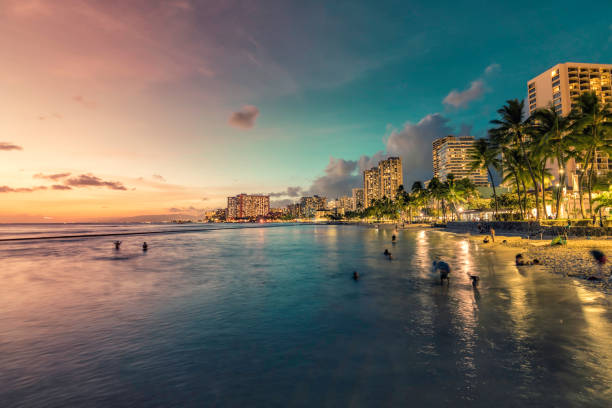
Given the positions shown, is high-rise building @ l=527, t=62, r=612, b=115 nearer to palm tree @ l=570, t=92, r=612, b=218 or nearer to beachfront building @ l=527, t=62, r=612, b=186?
beachfront building @ l=527, t=62, r=612, b=186

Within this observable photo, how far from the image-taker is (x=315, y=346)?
941cm

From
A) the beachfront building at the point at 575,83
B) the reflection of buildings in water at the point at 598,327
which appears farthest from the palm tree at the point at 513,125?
the beachfront building at the point at 575,83

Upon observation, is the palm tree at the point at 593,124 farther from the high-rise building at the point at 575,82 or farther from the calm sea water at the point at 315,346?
the high-rise building at the point at 575,82

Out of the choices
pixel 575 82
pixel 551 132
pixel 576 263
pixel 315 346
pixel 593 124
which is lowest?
pixel 315 346

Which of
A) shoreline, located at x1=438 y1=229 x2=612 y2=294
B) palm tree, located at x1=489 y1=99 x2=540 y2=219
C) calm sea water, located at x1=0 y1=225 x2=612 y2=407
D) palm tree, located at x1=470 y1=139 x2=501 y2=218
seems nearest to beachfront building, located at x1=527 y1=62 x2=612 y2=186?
palm tree, located at x1=470 y1=139 x2=501 y2=218

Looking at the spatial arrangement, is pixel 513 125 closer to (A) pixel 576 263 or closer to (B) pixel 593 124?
(B) pixel 593 124

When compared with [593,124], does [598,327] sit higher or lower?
lower

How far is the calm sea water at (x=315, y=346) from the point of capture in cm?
657

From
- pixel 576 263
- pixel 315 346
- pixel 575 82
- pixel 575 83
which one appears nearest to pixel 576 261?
pixel 576 263

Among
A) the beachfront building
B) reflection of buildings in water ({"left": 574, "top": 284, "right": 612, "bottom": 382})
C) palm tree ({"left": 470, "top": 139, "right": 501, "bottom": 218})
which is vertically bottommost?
reflection of buildings in water ({"left": 574, "top": 284, "right": 612, "bottom": 382})

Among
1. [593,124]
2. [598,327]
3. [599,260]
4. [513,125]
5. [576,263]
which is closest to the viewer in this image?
[598,327]

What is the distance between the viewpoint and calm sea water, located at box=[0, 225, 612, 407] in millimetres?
6574

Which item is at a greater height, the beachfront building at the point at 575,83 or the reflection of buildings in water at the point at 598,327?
the beachfront building at the point at 575,83

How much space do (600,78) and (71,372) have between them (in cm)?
21826
